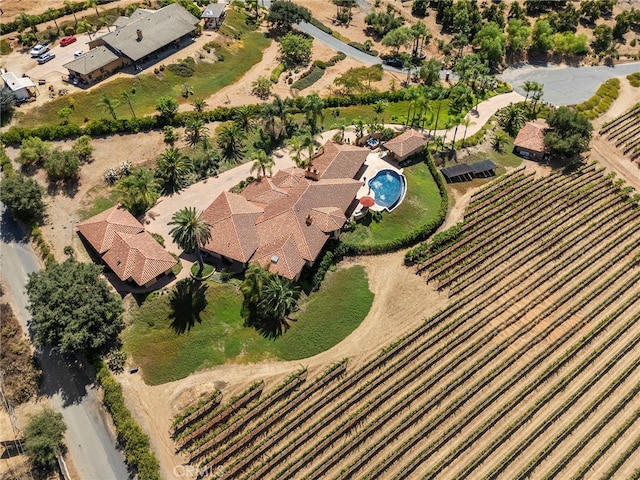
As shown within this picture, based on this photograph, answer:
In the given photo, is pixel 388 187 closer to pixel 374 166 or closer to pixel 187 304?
pixel 374 166

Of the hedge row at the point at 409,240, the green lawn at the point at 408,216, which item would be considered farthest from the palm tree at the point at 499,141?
the hedge row at the point at 409,240

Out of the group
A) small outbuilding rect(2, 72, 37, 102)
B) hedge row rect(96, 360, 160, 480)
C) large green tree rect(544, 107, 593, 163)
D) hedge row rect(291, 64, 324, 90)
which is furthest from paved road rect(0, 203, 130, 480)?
large green tree rect(544, 107, 593, 163)

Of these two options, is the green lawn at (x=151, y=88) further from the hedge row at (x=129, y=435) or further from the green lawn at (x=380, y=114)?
the hedge row at (x=129, y=435)

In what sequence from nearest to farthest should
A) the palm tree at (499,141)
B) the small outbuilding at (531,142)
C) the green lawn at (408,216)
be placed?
the green lawn at (408,216), the small outbuilding at (531,142), the palm tree at (499,141)

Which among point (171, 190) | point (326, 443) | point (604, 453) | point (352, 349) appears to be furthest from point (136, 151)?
point (604, 453)

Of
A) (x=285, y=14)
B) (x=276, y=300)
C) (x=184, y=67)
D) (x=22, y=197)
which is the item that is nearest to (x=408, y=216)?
(x=276, y=300)

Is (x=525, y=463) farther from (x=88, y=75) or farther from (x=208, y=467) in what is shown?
(x=88, y=75)
